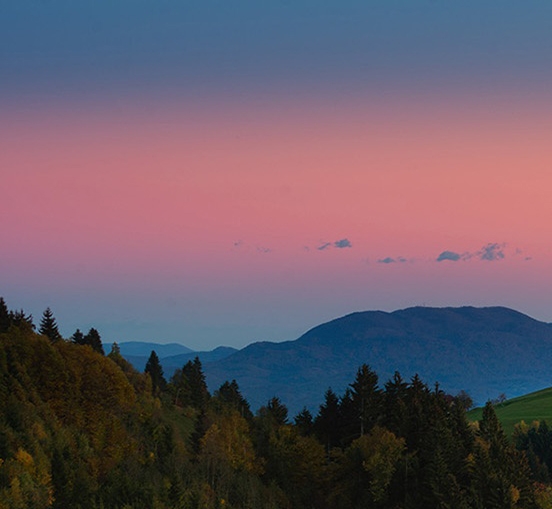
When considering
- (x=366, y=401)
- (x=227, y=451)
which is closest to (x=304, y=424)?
(x=366, y=401)

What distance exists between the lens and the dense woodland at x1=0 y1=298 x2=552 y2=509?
121m

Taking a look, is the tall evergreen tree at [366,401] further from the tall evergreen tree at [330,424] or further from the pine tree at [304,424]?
the pine tree at [304,424]

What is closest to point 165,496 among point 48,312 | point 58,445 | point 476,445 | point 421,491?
point 58,445

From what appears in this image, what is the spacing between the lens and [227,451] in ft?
495

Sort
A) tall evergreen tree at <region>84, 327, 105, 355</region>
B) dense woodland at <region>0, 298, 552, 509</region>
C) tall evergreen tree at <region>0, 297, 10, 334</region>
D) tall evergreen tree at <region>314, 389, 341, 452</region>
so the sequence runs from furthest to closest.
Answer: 1. tall evergreen tree at <region>84, 327, 105, 355</region>
2. tall evergreen tree at <region>314, 389, 341, 452</region>
3. tall evergreen tree at <region>0, 297, 10, 334</region>
4. dense woodland at <region>0, 298, 552, 509</region>

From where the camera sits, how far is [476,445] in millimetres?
140250

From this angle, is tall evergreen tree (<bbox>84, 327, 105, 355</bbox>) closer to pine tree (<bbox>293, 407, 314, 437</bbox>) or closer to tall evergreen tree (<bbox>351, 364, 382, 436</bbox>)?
pine tree (<bbox>293, 407, 314, 437</bbox>)

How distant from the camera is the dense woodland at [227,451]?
397 ft

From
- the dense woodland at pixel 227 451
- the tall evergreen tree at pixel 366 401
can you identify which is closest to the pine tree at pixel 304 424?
the dense woodland at pixel 227 451

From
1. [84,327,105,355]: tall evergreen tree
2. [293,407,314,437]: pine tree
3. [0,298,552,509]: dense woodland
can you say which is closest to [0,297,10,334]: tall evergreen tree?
[0,298,552,509]: dense woodland

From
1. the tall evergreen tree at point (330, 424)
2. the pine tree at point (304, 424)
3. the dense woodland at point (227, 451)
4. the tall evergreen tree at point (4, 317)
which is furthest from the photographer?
the pine tree at point (304, 424)

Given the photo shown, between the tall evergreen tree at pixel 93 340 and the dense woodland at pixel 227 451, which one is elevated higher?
the tall evergreen tree at pixel 93 340

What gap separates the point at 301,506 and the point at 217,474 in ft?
57.2

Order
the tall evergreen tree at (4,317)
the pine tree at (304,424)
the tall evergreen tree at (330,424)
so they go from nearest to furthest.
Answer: the tall evergreen tree at (4,317) → the tall evergreen tree at (330,424) → the pine tree at (304,424)
